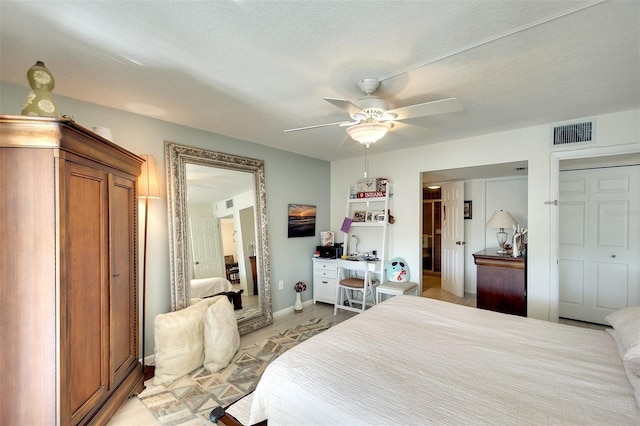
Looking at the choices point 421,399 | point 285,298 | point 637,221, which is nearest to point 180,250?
point 285,298

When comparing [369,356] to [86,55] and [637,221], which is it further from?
[637,221]

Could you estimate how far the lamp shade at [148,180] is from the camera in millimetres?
2434

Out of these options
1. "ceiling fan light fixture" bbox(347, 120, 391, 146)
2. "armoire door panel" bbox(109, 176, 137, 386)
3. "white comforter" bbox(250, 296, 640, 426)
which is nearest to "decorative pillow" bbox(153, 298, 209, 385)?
"armoire door panel" bbox(109, 176, 137, 386)

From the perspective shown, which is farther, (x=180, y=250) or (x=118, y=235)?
(x=180, y=250)

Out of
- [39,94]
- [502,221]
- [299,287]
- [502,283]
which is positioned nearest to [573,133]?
[502,221]

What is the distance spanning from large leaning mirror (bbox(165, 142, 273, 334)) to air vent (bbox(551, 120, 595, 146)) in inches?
130

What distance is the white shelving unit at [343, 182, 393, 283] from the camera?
3.96 meters

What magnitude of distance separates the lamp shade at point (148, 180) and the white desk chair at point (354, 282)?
2.57m

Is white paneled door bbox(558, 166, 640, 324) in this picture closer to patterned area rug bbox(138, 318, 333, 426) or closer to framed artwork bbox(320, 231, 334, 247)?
framed artwork bbox(320, 231, 334, 247)

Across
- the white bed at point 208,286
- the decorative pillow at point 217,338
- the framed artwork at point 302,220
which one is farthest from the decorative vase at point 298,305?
the decorative pillow at point 217,338

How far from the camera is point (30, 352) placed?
1422 mm

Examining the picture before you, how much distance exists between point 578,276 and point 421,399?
12.9 ft

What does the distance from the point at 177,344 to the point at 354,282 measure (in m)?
2.30

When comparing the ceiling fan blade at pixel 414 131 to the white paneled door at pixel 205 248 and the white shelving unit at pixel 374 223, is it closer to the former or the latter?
the white shelving unit at pixel 374 223
